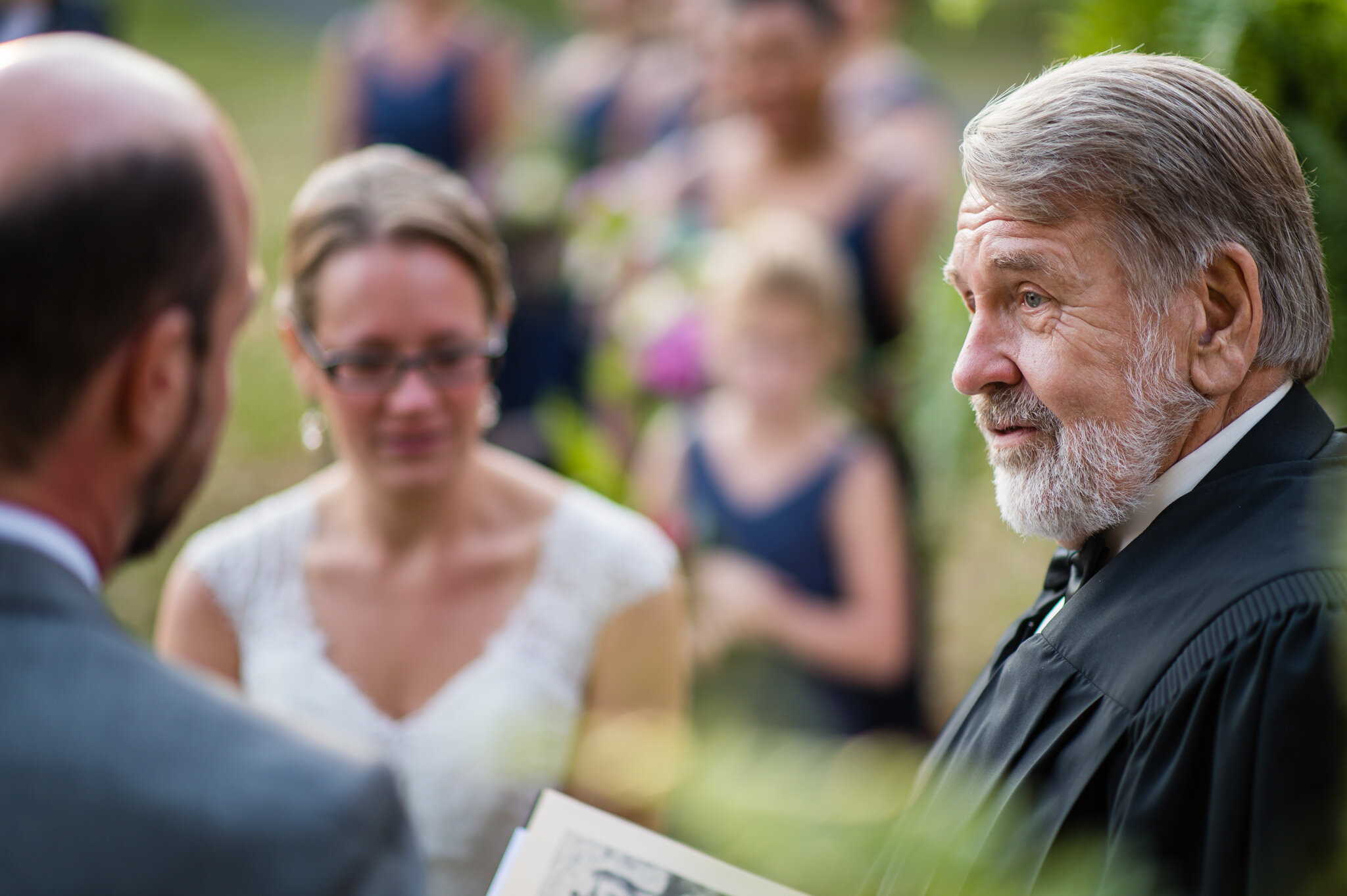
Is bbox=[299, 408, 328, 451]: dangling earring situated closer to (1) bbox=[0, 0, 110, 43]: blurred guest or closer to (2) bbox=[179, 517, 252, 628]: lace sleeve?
(2) bbox=[179, 517, 252, 628]: lace sleeve

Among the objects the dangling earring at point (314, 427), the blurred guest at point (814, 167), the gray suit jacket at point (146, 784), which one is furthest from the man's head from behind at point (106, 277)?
the blurred guest at point (814, 167)

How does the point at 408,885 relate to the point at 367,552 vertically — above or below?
below

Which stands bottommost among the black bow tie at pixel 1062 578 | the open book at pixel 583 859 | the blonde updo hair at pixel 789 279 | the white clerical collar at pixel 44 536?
the open book at pixel 583 859

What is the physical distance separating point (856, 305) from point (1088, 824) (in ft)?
9.33

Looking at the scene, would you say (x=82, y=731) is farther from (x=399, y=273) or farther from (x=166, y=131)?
(x=399, y=273)

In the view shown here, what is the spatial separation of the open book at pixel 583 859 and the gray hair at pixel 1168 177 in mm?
1058

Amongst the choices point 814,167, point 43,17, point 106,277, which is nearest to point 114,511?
point 106,277

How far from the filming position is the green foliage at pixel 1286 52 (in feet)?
6.82

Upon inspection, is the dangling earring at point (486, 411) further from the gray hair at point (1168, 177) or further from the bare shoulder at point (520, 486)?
the gray hair at point (1168, 177)

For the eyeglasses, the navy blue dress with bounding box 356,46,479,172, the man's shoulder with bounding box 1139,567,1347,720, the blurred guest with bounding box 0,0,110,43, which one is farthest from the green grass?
the blurred guest with bounding box 0,0,110,43

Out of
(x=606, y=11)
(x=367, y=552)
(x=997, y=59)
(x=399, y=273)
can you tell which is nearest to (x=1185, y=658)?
(x=399, y=273)

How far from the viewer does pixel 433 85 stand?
6.67 metres

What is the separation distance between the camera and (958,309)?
294cm

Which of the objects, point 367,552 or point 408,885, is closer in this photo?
point 408,885
